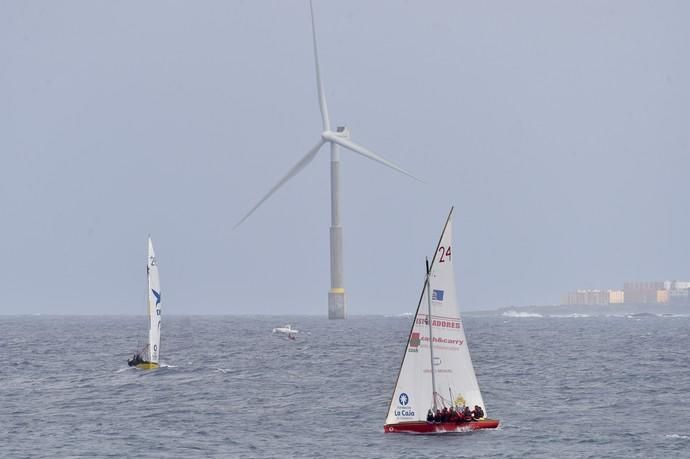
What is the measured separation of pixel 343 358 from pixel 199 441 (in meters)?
→ 71.2

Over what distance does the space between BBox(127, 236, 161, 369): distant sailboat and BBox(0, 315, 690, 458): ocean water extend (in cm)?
203

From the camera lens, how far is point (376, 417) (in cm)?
7581

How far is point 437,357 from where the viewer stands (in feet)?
208

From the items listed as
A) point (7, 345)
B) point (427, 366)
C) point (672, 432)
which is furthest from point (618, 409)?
point (7, 345)

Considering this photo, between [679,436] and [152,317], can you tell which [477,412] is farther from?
[152,317]

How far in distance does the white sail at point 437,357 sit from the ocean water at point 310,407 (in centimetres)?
188

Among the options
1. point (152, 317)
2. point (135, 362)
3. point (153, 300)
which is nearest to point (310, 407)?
point (152, 317)

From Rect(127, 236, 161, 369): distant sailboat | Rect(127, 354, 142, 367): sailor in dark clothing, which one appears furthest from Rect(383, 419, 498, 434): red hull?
Rect(127, 354, 142, 367): sailor in dark clothing

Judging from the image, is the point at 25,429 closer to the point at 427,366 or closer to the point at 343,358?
the point at 427,366

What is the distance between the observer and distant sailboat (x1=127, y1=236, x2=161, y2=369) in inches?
4368

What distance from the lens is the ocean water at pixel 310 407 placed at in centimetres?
6334

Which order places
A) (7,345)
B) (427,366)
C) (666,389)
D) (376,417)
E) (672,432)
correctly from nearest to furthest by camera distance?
(427,366) < (672,432) < (376,417) < (666,389) < (7,345)

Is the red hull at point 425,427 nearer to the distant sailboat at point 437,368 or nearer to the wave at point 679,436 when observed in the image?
the distant sailboat at point 437,368

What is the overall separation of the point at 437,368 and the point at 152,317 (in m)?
51.0
